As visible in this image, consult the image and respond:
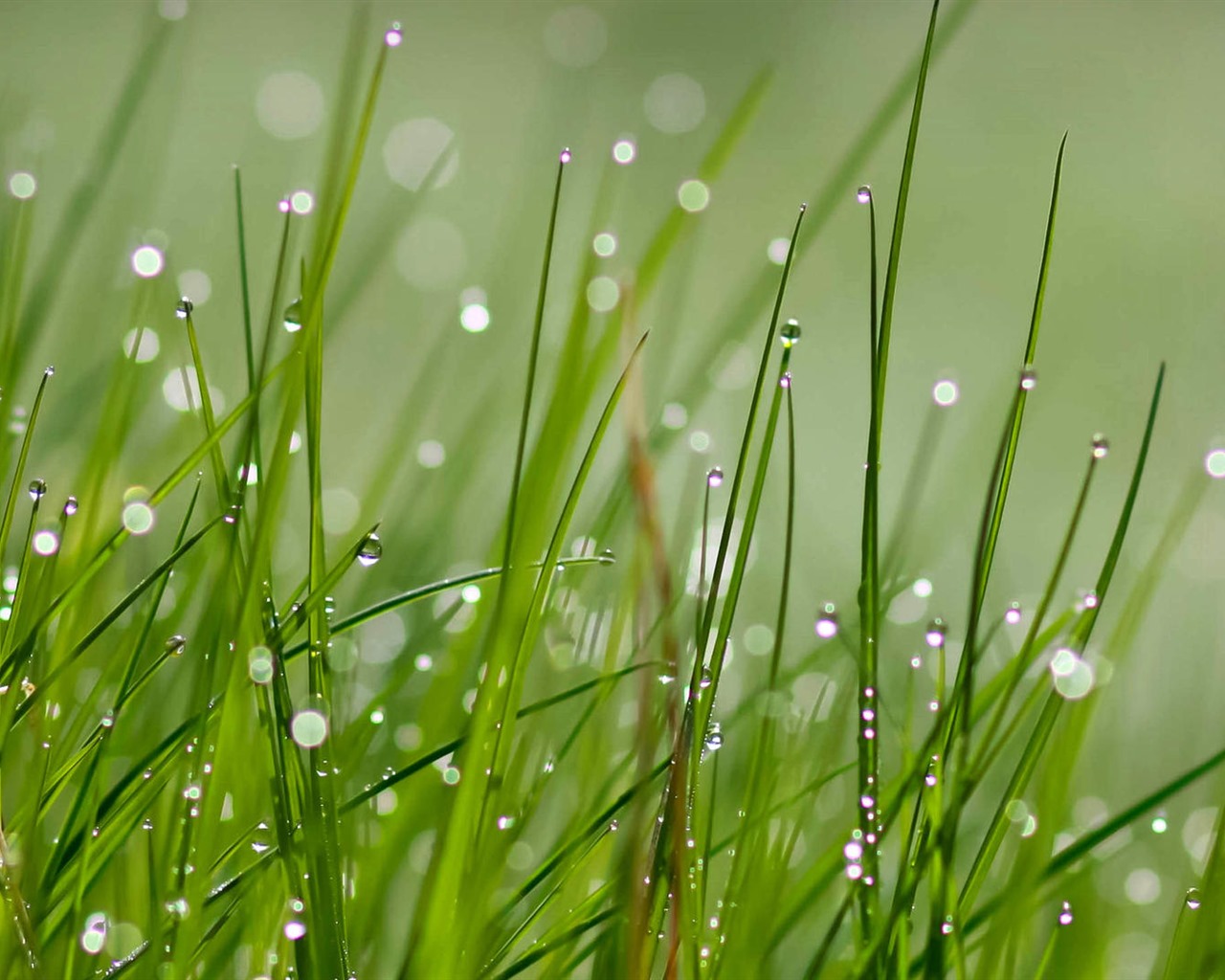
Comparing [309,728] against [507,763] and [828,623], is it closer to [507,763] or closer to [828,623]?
[507,763]

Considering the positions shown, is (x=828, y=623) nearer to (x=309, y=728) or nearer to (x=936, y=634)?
(x=936, y=634)

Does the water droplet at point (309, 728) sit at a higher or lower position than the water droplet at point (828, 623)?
lower

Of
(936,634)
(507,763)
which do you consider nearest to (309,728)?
(507,763)

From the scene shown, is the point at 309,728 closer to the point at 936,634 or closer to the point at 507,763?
the point at 507,763

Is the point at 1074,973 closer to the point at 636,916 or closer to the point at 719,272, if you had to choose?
the point at 636,916

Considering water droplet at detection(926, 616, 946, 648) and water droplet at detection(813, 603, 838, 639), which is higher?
water droplet at detection(813, 603, 838, 639)

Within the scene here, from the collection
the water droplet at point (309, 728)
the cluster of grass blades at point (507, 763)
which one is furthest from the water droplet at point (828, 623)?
the water droplet at point (309, 728)

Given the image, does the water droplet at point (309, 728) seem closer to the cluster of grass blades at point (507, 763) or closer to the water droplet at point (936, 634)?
the cluster of grass blades at point (507, 763)

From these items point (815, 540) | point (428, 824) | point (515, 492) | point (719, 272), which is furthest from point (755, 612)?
point (719, 272)

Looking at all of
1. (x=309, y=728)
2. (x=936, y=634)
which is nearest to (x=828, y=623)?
(x=936, y=634)

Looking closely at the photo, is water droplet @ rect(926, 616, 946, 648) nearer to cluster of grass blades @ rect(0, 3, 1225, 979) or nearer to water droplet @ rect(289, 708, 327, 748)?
cluster of grass blades @ rect(0, 3, 1225, 979)

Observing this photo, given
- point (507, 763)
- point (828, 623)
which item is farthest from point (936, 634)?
point (507, 763)

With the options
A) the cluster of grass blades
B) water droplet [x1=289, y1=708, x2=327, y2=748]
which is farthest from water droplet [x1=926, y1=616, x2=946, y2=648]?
water droplet [x1=289, y1=708, x2=327, y2=748]

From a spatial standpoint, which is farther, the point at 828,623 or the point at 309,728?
the point at 828,623
